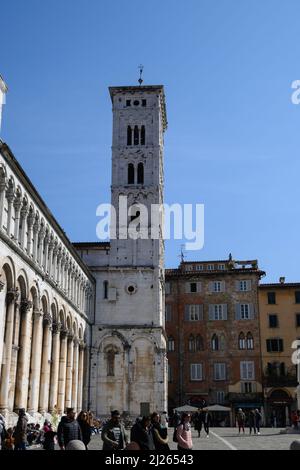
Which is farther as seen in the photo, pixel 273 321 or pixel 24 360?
pixel 273 321

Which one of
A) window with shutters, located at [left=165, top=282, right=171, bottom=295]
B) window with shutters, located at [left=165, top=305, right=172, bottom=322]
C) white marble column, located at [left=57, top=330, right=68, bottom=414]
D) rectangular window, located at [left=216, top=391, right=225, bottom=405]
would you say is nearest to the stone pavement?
white marble column, located at [left=57, top=330, right=68, bottom=414]

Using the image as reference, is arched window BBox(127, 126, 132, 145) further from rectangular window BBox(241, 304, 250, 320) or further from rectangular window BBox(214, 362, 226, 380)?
rectangular window BBox(214, 362, 226, 380)

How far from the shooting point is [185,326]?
5788 cm

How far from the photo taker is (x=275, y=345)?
5609 centimetres

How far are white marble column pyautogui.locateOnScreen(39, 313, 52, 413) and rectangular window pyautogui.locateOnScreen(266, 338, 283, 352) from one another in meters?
28.5

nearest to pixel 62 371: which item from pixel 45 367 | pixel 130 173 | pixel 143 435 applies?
pixel 45 367

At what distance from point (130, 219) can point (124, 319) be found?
847cm

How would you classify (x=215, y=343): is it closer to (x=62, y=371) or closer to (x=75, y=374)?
(x=75, y=374)

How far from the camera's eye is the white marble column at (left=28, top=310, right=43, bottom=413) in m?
29.8

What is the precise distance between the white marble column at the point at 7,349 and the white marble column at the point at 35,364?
4351mm

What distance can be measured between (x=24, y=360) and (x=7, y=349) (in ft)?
9.31
